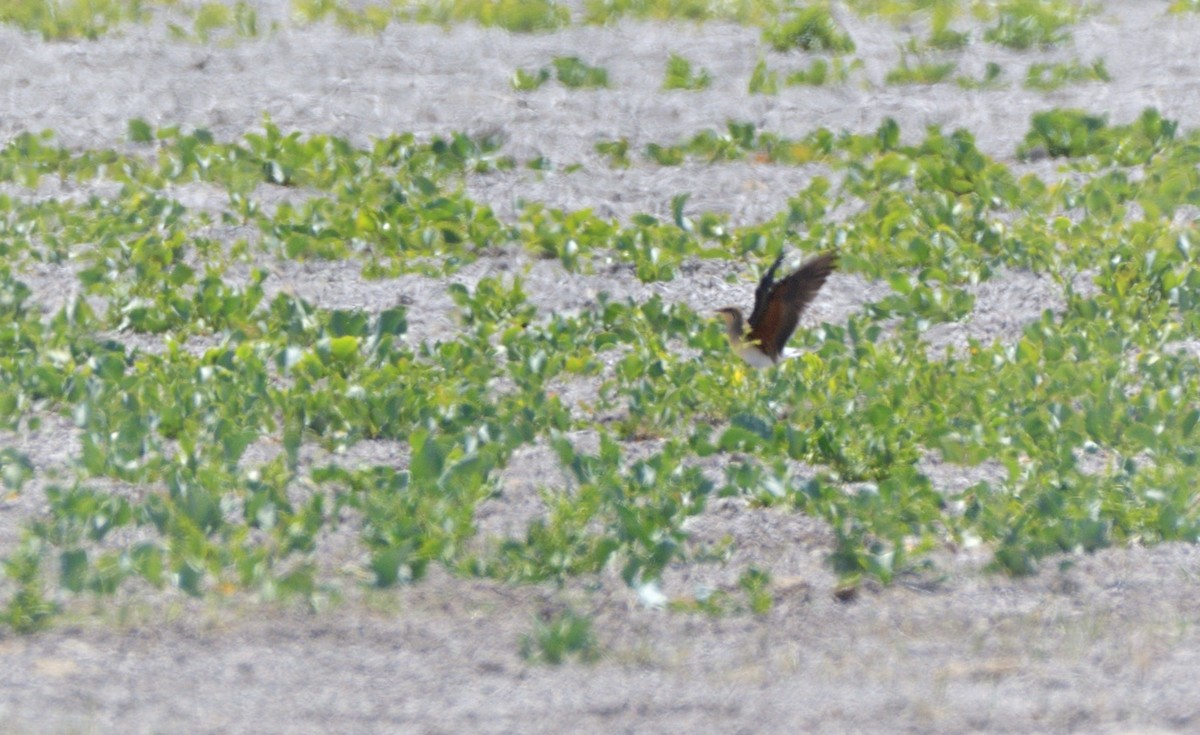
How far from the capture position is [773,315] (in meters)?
6.88

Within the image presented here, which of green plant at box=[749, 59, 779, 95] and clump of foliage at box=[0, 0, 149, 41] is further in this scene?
clump of foliage at box=[0, 0, 149, 41]

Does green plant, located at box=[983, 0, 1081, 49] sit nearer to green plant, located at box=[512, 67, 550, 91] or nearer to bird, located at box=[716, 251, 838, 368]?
green plant, located at box=[512, 67, 550, 91]

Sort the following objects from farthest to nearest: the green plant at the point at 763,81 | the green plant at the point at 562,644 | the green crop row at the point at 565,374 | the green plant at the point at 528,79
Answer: the green plant at the point at 528,79, the green plant at the point at 763,81, the green crop row at the point at 565,374, the green plant at the point at 562,644

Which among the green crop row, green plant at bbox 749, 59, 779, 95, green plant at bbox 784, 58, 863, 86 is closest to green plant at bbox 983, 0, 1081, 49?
green plant at bbox 784, 58, 863, 86

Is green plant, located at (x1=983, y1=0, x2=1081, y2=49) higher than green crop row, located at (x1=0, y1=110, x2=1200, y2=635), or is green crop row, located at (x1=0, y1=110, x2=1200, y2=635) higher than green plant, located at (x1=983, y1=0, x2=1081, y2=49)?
green plant, located at (x1=983, y1=0, x2=1081, y2=49)

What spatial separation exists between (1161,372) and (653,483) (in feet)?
6.55

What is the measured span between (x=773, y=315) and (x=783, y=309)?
0.04m

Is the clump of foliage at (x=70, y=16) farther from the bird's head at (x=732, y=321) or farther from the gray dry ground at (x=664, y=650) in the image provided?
the bird's head at (x=732, y=321)

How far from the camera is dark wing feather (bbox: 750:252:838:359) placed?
6.87m

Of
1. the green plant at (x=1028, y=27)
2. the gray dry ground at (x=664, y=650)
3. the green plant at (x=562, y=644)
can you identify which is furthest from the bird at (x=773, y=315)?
the green plant at (x=1028, y=27)

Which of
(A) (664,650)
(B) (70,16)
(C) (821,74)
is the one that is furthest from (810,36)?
(A) (664,650)

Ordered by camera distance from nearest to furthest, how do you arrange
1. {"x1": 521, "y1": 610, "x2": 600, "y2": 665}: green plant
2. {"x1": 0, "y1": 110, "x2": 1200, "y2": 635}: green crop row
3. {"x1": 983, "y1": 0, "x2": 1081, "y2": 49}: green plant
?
{"x1": 521, "y1": 610, "x2": 600, "y2": 665}: green plant → {"x1": 0, "y1": 110, "x2": 1200, "y2": 635}: green crop row → {"x1": 983, "y1": 0, "x2": 1081, "y2": 49}: green plant

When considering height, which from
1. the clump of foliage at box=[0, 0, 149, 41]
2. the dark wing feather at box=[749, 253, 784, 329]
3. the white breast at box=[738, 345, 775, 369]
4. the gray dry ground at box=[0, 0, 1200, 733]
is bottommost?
the gray dry ground at box=[0, 0, 1200, 733]

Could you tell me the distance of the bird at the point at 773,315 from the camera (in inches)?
270
